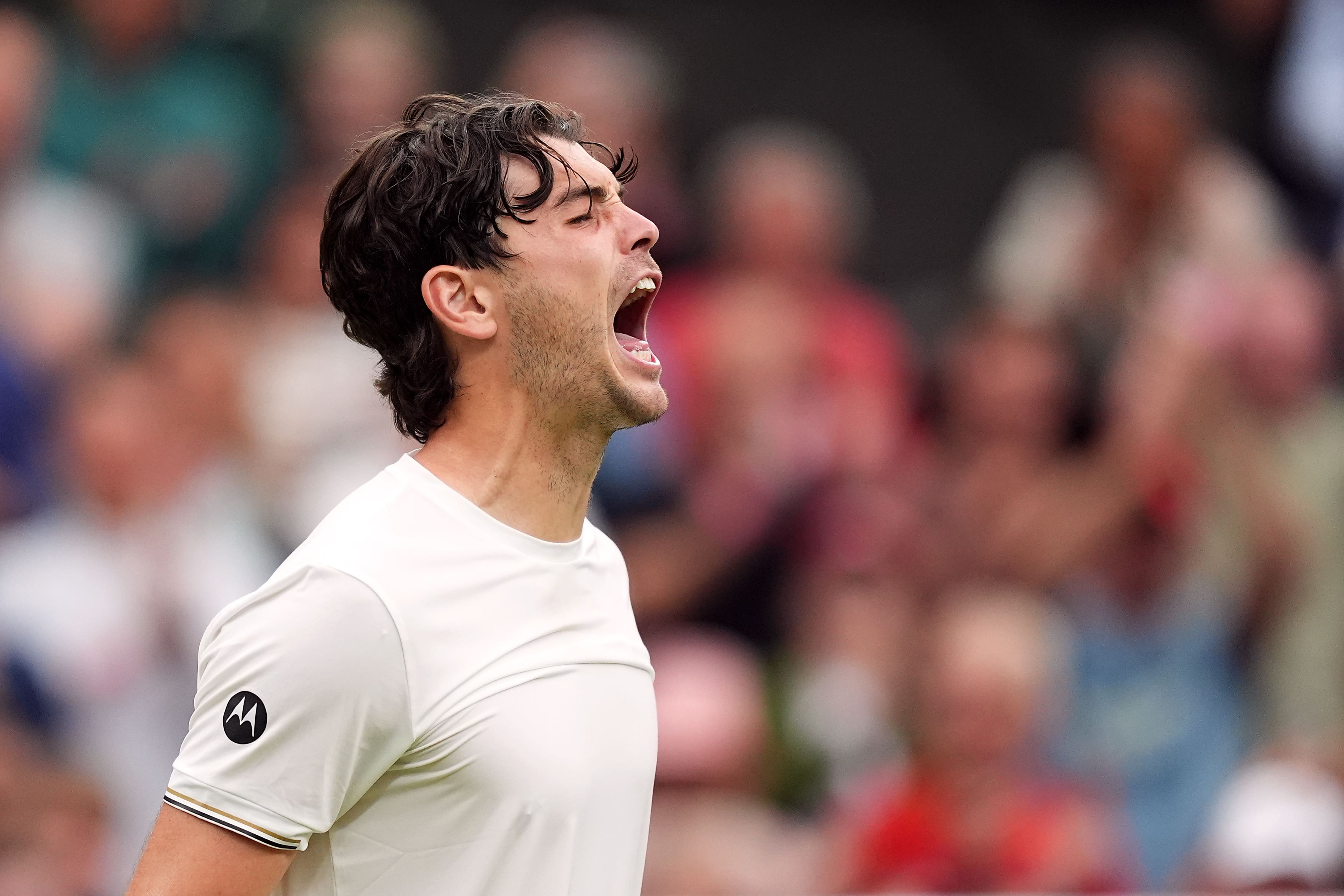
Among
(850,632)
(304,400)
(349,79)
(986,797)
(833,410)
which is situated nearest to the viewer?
(986,797)

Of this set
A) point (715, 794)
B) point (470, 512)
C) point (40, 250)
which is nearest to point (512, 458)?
point (470, 512)

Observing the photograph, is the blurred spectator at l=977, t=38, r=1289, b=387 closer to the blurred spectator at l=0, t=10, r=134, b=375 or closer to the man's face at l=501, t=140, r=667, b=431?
the blurred spectator at l=0, t=10, r=134, b=375

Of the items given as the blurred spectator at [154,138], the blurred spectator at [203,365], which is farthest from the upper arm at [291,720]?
the blurred spectator at [154,138]

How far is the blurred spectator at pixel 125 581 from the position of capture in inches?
191

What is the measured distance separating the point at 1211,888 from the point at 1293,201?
8.98ft

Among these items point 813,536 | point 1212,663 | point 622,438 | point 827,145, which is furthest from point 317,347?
point 1212,663

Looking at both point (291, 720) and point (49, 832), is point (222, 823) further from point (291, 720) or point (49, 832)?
point (49, 832)

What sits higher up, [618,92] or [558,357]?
[618,92]

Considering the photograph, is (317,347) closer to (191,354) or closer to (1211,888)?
(191,354)

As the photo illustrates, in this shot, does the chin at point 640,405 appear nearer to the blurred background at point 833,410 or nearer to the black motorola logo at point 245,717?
the black motorola logo at point 245,717

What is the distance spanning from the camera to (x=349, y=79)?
20.0ft

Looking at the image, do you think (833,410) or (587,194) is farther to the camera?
(833,410)

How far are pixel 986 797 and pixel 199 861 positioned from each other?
9.77 feet

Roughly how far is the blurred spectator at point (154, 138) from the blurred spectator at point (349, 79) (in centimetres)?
26
